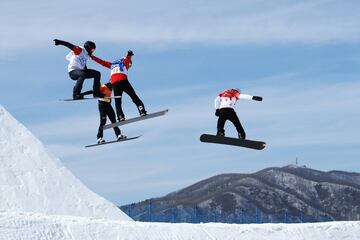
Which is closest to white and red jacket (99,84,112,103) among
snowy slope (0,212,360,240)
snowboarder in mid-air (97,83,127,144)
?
snowboarder in mid-air (97,83,127,144)

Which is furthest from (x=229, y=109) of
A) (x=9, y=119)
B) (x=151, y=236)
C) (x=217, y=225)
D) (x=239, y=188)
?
(x=239, y=188)

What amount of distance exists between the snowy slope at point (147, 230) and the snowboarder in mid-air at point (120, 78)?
5037 millimetres

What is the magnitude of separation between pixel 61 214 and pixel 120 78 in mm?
17528

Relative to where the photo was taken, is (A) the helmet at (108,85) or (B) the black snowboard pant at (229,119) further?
(A) the helmet at (108,85)

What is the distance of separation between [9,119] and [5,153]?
3.56 m

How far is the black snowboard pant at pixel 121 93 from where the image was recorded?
2000cm

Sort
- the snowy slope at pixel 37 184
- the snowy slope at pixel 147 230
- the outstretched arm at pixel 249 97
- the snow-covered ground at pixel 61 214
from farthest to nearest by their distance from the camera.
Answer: the snowy slope at pixel 37 184, the snow-covered ground at pixel 61 214, the snowy slope at pixel 147 230, the outstretched arm at pixel 249 97

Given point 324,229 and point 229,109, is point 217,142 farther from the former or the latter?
point 324,229

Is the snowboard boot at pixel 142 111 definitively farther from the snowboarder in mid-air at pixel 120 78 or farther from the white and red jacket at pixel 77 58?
the white and red jacket at pixel 77 58

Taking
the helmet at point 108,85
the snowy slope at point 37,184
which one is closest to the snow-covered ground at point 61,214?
the snowy slope at point 37,184

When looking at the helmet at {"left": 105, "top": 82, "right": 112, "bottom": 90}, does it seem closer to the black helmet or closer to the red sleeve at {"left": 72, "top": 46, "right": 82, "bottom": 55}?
the black helmet

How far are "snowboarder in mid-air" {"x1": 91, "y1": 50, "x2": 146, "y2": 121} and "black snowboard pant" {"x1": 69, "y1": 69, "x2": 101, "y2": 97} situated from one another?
1.08 ft

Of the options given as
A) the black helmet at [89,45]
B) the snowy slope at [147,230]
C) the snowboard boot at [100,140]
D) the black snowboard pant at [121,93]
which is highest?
the black helmet at [89,45]

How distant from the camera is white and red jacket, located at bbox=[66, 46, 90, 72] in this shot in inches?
758
